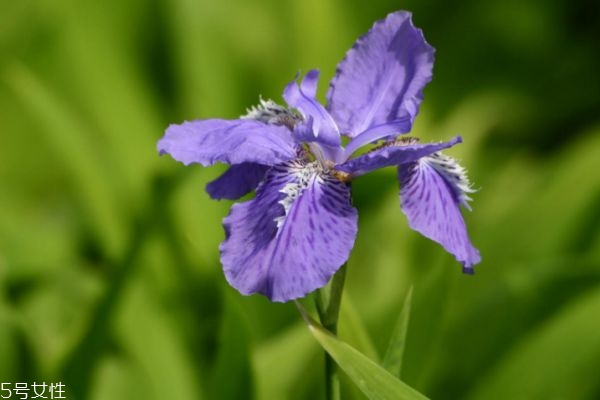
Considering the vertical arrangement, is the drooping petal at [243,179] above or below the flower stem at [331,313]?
above

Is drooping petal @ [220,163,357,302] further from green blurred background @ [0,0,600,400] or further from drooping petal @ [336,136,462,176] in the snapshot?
green blurred background @ [0,0,600,400]

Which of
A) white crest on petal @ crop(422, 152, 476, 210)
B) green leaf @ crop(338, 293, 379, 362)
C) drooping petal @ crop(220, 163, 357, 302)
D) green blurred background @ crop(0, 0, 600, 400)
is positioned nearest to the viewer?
drooping petal @ crop(220, 163, 357, 302)

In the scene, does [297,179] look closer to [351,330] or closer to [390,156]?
[390,156]

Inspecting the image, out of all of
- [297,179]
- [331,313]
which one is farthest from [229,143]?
[331,313]

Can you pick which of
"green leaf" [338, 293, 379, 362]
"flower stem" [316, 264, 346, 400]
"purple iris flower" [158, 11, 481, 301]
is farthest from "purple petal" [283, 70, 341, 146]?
"green leaf" [338, 293, 379, 362]

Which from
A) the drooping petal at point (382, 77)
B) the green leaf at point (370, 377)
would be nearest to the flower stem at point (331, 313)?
the green leaf at point (370, 377)

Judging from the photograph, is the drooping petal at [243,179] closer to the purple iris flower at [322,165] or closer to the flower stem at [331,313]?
the purple iris flower at [322,165]
